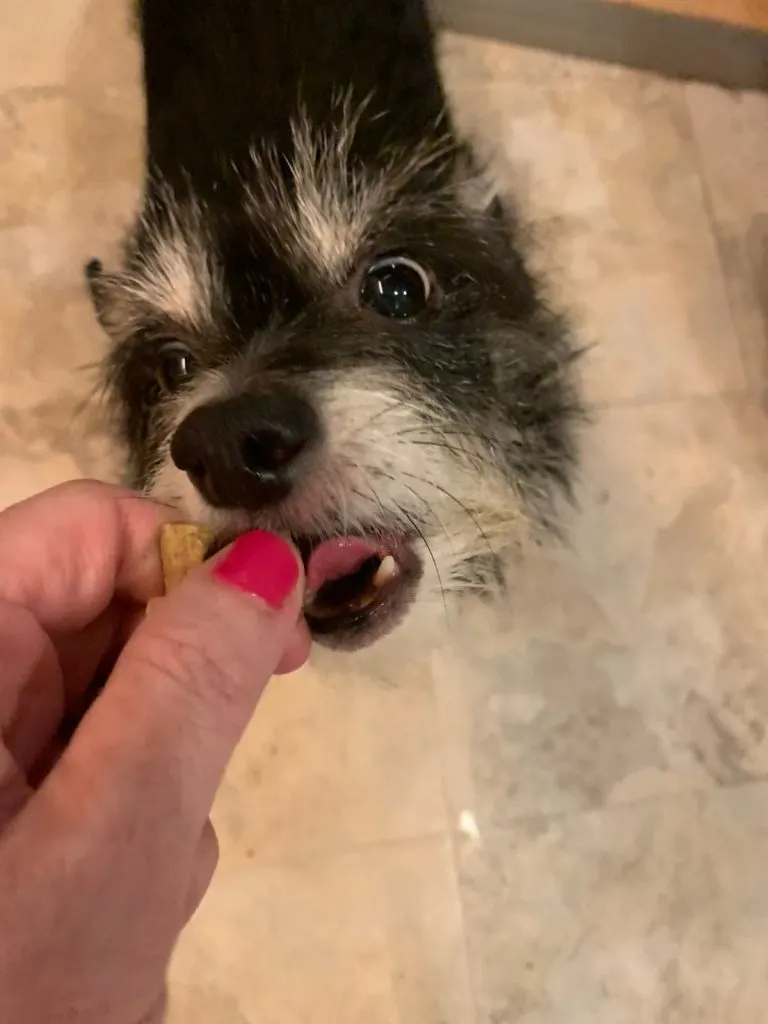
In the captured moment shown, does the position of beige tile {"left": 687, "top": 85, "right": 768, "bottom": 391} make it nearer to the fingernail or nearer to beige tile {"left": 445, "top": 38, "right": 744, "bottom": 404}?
beige tile {"left": 445, "top": 38, "right": 744, "bottom": 404}

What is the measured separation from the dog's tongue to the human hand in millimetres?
198

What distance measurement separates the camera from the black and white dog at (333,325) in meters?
1.28

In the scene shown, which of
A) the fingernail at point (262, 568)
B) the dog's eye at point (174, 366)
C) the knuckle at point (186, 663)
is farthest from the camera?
the dog's eye at point (174, 366)

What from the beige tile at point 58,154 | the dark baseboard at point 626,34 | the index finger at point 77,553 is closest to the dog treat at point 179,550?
the index finger at point 77,553

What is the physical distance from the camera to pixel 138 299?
1635mm

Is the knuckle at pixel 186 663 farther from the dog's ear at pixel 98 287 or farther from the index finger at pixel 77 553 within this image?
the dog's ear at pixel 98 287

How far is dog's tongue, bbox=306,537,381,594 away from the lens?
4.46 ft

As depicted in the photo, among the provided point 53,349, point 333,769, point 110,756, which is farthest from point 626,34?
point 110,756

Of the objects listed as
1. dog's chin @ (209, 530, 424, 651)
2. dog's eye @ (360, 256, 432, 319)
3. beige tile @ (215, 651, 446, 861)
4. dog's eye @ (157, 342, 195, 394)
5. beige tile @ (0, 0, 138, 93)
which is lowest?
beige tile @ (215, 651, 446, 861)

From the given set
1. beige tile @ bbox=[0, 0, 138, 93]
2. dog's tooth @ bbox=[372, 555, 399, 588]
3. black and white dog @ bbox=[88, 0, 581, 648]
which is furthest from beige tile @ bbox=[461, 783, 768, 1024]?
beige tile @ bbox=[0, 0, 138, 93]

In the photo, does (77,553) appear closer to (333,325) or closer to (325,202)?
(333,325)

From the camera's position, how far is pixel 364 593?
1.49m

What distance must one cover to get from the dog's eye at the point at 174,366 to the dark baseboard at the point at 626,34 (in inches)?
47.5

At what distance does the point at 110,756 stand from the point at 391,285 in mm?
888
